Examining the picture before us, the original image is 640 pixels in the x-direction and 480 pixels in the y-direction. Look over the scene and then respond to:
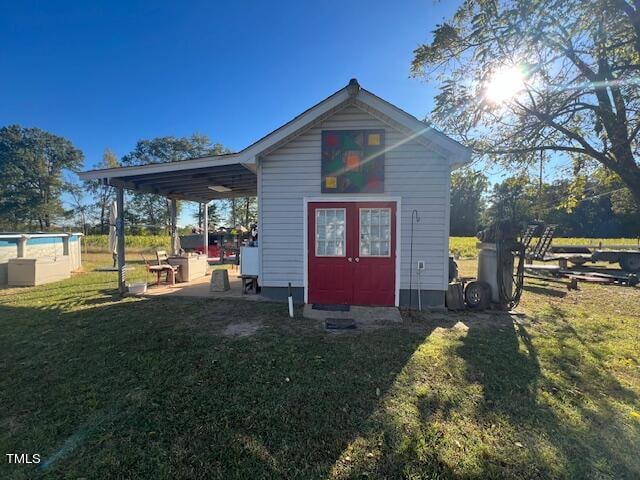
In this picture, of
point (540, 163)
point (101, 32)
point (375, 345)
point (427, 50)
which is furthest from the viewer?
point (101, 32)

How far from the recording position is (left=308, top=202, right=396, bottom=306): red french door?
6273mm

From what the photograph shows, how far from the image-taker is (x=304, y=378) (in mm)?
3289

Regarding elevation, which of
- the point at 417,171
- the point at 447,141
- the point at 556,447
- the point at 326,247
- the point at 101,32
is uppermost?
the point at 101,32

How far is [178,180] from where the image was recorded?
8.71 metres

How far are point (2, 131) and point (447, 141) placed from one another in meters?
52.5

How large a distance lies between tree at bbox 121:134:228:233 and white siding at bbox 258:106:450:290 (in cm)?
3349

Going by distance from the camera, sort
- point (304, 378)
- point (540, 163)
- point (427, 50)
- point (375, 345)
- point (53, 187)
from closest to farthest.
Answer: point (304, 378)
point (375, 345)
point (427, 50)
point (540, 163)
point (53, 187)

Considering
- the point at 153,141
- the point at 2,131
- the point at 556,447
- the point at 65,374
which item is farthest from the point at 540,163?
the point at 2,131

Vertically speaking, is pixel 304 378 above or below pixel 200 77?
below

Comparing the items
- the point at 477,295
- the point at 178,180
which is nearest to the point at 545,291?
the point at 477,295

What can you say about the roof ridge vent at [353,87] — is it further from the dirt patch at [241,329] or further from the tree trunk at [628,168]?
the tree trunk at [628,168]

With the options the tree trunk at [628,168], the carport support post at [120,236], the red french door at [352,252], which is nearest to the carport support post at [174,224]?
the carport support post at [120,236]

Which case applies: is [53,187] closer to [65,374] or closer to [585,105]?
[65,374]

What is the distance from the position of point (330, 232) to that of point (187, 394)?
13.8 feet
